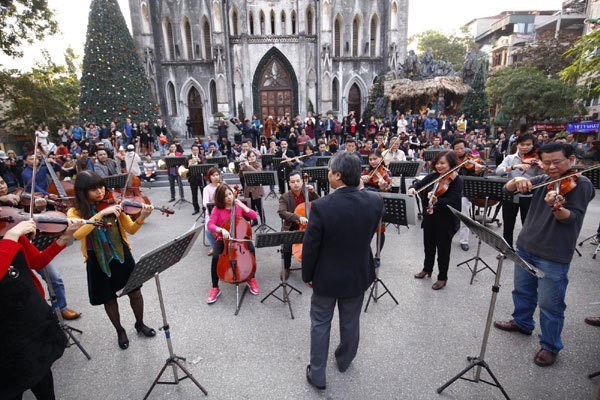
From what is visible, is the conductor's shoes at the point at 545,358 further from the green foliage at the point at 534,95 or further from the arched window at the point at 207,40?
the arched window at the point at 207,40

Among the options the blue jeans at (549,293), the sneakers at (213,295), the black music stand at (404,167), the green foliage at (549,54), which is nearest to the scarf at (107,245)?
the sneakers at (213,295)

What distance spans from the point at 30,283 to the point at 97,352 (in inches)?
74.0

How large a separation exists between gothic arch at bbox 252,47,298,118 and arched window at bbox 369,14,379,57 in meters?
6.23

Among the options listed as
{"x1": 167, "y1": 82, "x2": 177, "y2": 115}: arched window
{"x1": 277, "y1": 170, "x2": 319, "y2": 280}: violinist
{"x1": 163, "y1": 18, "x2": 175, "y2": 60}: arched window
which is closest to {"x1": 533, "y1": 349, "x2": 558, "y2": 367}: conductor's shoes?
{"x1": 277, "y1": 170, "x2": 319, "y2": 280}: violinist

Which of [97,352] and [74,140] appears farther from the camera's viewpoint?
[74,140]

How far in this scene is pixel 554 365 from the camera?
11.1 feet

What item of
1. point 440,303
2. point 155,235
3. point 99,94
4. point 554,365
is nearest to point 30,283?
point 440,303

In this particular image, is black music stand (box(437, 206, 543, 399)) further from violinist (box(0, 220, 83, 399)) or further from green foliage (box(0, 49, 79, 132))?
green foliage (box(0, 49, 79, 132))

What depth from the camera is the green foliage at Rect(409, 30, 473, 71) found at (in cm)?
4075

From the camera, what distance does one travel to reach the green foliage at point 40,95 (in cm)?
1895

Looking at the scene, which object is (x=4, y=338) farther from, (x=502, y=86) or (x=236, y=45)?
(x=502, y=86)

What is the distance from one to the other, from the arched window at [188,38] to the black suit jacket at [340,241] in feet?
81.2

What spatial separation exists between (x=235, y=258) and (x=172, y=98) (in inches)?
902

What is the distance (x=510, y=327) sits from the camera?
12.8 feet
